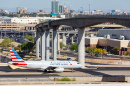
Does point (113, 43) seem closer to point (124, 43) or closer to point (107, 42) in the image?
point (107, 42)

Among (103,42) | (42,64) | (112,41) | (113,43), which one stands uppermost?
(112,41)

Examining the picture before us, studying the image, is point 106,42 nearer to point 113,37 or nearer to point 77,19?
point 113,37

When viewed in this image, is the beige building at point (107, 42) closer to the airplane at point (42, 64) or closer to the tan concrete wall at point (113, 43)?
the tan concrete wall at point (113, 43)

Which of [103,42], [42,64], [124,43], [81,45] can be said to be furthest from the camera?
[103,42]

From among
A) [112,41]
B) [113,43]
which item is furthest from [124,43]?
[112,41]

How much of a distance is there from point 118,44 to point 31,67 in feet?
194

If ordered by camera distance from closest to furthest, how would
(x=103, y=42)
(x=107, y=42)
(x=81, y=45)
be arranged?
(x=81, y=45)
(x=107, y=42)
(x=103, y=42)

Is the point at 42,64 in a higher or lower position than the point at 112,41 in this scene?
lower

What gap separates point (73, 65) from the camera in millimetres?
61906

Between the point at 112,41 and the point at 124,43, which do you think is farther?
the point at 112,41

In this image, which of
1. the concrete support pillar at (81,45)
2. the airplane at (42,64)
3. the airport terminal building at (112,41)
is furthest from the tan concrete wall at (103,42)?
the airplane at (42,64)

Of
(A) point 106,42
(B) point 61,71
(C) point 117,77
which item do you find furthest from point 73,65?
(A) point 106,42

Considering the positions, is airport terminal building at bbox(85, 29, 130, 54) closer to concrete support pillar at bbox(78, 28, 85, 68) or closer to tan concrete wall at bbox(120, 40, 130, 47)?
tan concrete wall at bbox(120, 40, 130, 47)

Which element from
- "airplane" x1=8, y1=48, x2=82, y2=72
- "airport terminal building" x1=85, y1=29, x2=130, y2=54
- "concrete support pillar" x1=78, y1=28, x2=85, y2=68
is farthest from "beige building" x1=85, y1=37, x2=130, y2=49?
"airplane" x1=8, y1=48, x2=82, y2=72
